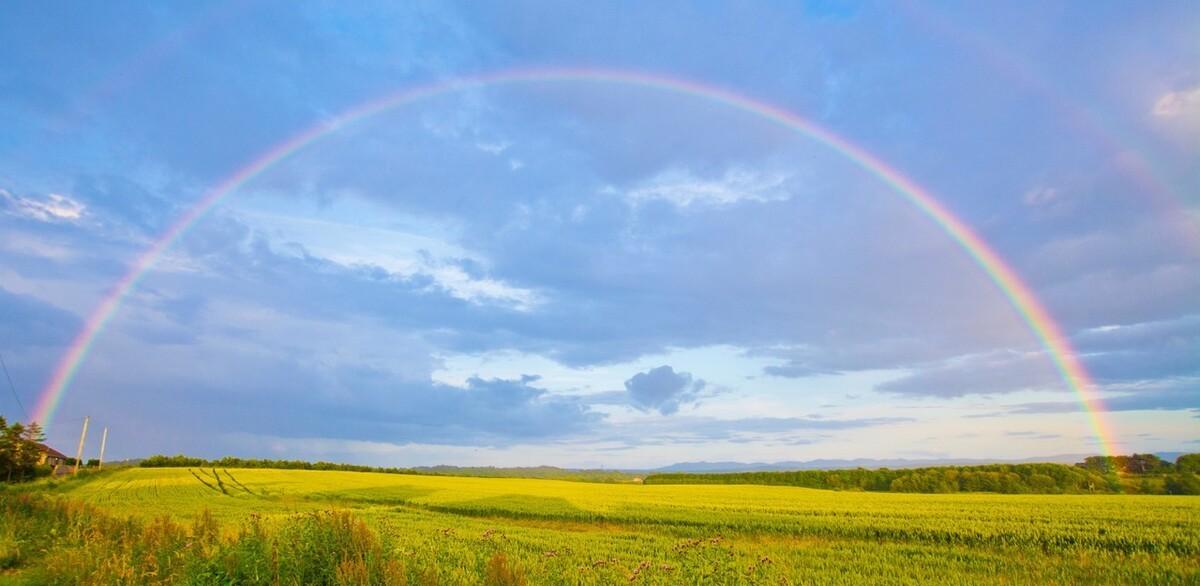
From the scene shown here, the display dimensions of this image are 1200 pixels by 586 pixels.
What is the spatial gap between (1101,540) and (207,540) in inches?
884

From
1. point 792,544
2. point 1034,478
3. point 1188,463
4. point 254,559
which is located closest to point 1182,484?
point 1188,463

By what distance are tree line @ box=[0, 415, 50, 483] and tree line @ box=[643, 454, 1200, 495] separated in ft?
279

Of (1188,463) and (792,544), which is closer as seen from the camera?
(792,544)

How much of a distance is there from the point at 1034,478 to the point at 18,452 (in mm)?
110315

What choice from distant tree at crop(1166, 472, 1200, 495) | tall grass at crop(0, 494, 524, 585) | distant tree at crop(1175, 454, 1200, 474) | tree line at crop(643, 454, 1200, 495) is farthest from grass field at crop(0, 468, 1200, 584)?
distant tree at crop(1175, 454, 1200, 474)

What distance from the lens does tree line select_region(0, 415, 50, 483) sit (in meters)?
71.8

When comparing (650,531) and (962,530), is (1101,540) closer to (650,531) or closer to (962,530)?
(962,530)

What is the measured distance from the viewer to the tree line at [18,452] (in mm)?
71750

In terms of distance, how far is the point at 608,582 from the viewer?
11.5m

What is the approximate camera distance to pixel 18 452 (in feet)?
240

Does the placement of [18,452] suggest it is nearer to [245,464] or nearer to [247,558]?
[245,464]

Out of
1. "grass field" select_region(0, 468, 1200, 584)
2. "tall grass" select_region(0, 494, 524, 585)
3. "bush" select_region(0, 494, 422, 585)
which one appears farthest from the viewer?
"grass field" select_region(0, 468, 1200, 584)

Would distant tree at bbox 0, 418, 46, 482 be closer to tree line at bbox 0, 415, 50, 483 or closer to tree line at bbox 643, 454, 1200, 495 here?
tree line at bbox 0, 415, 50, 483

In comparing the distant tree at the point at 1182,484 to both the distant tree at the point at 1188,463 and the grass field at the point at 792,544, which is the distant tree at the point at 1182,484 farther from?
the grass field at the point at 792,544
